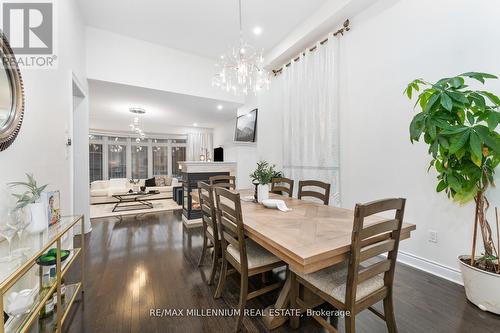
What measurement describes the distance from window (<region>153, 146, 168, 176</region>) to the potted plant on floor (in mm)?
8932

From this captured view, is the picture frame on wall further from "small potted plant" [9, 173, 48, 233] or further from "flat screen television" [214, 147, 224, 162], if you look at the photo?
"flat screen television" [214, 147, 224, 162]

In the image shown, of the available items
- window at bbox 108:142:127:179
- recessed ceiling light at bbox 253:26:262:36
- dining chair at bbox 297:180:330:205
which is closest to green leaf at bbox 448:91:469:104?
dining chair at bbox 297:180:330:205

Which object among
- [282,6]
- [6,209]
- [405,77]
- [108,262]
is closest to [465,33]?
[405,77]

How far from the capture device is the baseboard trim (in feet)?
6.55

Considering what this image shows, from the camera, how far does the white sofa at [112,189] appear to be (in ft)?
20.2

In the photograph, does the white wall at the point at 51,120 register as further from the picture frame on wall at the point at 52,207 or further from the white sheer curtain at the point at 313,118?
the white sheer curtain at the point at 313,118

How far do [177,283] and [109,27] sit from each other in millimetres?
3939

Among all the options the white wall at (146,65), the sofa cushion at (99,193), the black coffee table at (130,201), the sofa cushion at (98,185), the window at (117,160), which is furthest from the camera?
the window at (117,160)

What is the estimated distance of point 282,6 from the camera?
2955 millimetres

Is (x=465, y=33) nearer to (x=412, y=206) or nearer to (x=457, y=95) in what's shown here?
(x=457, y=95)

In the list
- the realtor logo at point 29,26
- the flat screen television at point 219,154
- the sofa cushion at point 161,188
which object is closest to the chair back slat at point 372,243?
the realtor logo at point 29,26

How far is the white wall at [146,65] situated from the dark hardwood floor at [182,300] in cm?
277

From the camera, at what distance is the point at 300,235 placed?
1.30 meters

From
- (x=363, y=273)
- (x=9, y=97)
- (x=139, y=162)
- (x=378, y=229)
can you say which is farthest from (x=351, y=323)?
(x=139, y=162)
